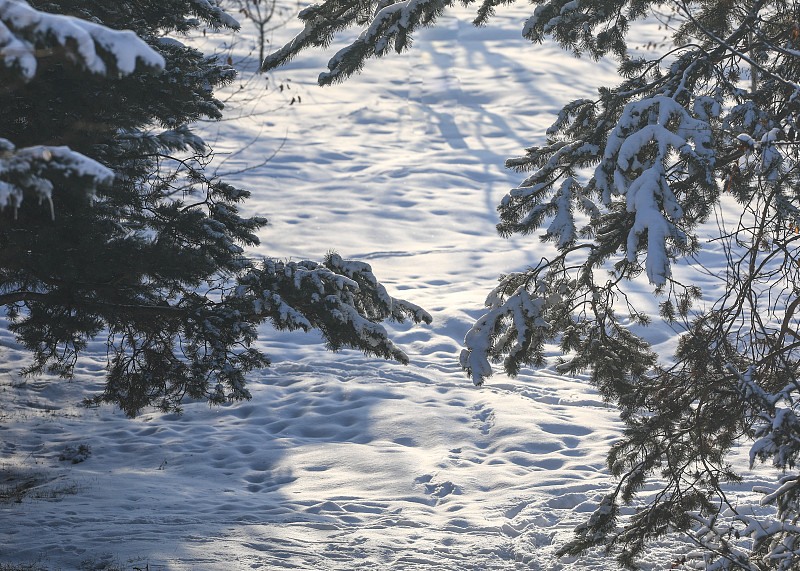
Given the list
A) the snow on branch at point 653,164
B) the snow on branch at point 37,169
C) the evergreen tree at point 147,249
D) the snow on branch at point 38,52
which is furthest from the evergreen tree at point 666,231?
the snow on branch at point 37,169

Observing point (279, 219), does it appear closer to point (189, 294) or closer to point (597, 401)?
point (597, 401)

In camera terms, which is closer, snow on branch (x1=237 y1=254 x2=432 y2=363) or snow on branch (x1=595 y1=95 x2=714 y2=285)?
snow on branch (x1=595 y1=95 x2=714 y2=285)

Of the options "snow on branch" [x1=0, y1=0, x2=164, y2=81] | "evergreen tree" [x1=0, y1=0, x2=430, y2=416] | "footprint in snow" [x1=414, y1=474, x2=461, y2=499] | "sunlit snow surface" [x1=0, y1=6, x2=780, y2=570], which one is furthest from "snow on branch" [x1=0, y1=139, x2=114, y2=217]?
"footprint in snow" [x1=414, y1=474, x2=461, y2=499]

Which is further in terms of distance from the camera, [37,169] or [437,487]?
[437,487]

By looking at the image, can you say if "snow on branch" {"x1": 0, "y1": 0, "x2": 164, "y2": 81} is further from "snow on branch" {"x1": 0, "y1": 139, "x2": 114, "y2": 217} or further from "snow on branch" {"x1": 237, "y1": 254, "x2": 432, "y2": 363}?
"snow on branch" {"x1": 237, "y1": 254, "x2": 432, "y2": 363}

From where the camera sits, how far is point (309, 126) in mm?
26109

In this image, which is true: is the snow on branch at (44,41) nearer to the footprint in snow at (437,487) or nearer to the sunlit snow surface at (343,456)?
the sunlit snow surface at (343,456)

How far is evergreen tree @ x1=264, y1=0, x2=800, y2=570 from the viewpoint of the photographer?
359 centimetres

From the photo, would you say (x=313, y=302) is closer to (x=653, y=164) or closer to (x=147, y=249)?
(x=147, y=249)

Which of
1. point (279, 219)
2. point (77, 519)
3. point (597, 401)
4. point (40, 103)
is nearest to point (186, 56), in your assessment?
point (40, 103)

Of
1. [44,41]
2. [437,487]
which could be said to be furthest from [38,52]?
[437,487]

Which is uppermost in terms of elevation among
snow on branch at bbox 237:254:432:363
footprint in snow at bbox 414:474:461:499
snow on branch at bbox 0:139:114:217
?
snow on branch at bbox 0:139:114:217

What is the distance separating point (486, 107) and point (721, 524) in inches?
903

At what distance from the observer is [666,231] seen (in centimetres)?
328
